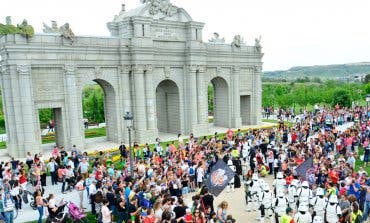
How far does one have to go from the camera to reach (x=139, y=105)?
30.2m

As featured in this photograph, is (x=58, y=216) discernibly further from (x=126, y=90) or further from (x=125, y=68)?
(x=125, y=68)

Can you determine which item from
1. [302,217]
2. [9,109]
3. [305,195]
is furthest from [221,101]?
[302,217]

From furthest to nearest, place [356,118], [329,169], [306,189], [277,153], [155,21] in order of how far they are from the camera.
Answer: [356,118] < [155,21] < [277,153] < [329,169] < [306,189]

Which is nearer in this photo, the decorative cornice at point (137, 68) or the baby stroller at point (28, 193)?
the baby stroller at point (28, 193)

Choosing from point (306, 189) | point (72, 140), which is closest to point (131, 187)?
point (306, 189)

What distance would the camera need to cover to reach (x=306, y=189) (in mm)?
13617

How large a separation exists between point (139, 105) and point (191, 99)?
215 inches

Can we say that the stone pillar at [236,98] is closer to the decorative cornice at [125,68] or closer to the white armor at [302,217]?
the decorative cornice at [125,68]

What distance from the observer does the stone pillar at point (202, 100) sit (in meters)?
33.7

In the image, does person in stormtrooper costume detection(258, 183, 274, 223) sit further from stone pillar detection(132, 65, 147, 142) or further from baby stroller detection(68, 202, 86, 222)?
stone pillar detection(132, 65, 147, 142)

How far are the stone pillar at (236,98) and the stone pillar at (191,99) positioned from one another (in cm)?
525

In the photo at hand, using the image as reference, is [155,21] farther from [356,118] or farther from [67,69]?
[356,118]

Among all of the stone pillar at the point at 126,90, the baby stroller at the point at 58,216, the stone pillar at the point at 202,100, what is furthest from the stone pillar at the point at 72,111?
the baby stroller at the point at 58,216

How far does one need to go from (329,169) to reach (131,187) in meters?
9.50
